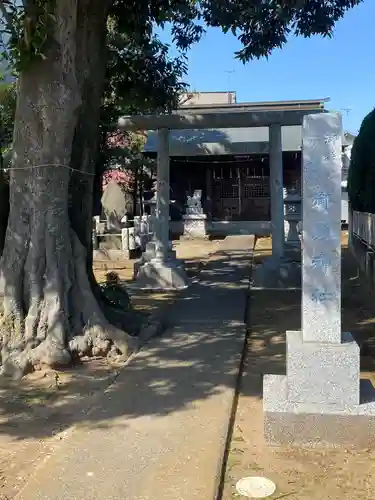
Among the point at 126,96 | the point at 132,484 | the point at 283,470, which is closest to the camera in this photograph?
the point at 132,484

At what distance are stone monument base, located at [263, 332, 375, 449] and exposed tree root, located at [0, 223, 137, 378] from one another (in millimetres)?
2661

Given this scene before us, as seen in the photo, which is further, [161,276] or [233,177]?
[233,177]

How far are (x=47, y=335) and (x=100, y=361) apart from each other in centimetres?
64

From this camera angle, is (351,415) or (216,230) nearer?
(351,415)

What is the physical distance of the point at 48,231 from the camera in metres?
6.49

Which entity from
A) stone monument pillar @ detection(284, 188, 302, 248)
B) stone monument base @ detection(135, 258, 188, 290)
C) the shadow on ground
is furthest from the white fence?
stone monument pillar @ detection(284, 188, 302, 248)

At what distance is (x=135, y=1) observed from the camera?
842 cm

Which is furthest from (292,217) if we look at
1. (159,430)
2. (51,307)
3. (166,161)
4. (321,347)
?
(159,430)

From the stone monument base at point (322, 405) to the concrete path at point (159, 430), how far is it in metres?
0.49

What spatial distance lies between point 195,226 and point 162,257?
11.3 metres

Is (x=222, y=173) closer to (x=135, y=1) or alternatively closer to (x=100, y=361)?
(x=135, y=1)

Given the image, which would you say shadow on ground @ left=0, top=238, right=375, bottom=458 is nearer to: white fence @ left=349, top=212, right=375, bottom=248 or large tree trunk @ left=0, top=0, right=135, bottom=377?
large tree trunk @ left=0, top=0, right=135, bottom=377

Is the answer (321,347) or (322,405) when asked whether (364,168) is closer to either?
(321,347)

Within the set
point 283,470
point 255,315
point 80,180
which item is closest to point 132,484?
point 283,470
